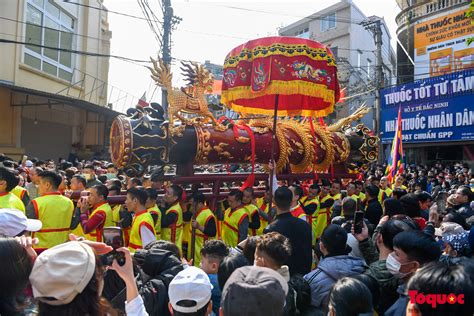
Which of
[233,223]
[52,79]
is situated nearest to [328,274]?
[233,223]

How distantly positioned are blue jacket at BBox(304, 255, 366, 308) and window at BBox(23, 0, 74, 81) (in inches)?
468

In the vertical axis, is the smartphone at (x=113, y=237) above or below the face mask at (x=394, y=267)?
above

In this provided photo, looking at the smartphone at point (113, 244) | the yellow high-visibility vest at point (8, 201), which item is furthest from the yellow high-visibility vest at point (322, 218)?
the smartphone at point (113, 244)

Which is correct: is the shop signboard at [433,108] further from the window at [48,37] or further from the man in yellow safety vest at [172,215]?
the window at [48,37]

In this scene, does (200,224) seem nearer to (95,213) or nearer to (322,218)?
(95,213)

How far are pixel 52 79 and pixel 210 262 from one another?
13.2 metres

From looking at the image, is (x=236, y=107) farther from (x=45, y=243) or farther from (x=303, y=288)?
(x=303, y=288)

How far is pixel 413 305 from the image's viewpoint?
152 cm

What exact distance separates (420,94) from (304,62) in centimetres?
1240

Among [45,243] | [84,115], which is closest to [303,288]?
[45,243]

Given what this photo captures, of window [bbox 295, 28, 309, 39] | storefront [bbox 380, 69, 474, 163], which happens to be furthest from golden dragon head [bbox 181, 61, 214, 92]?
window [bbox 295, 28, 309, 39]

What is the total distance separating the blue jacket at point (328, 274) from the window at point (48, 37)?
11889 mm

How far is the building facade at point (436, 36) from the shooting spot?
1611 cm

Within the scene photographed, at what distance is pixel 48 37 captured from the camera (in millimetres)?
14055
